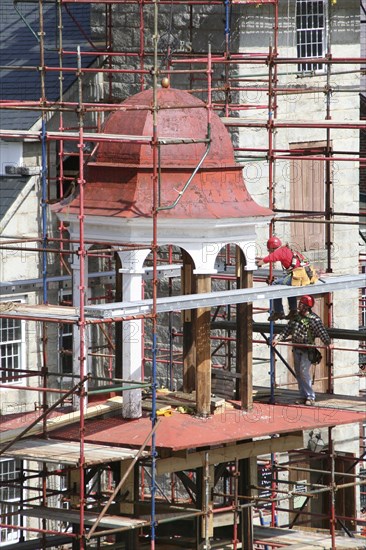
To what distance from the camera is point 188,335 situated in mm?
45938

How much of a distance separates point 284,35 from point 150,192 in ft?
48.5

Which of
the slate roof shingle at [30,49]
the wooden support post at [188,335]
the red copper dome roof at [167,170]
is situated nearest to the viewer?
the red copper dome roof at [167,170]

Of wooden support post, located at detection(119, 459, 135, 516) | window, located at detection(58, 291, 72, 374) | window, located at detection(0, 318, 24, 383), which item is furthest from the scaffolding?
window, located at detection(0, 318, 24, 383)

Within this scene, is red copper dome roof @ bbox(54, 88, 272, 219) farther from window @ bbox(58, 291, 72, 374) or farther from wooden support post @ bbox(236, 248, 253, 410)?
window @ bbox(58, 291, 72, 374)

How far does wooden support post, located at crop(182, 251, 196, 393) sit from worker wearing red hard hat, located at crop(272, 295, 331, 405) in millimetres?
2001

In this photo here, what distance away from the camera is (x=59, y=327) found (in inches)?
2247

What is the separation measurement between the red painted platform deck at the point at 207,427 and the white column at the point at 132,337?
33 centimetres

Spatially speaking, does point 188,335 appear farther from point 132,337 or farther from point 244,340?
point 132,337

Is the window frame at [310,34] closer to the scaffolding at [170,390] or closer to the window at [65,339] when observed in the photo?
the scaffolding at [170,390]

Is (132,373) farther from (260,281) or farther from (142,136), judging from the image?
(260,281)

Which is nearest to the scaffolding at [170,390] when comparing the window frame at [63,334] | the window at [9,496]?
the window at [9,496]

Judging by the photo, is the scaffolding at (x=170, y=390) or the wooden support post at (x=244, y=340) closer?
the scaffolding at (x=170, y=390)

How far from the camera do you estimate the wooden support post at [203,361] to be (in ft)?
144

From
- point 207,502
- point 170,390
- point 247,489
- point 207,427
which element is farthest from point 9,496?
point 207,427
